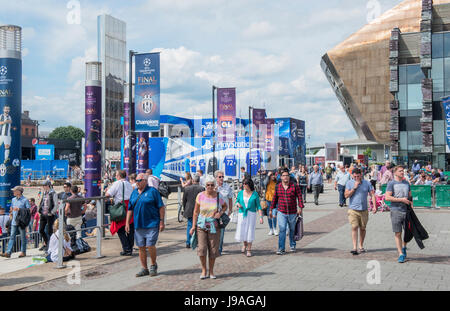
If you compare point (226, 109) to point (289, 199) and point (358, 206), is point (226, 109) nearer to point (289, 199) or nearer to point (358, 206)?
point (289, 199)

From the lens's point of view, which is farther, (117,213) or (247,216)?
(117,213)

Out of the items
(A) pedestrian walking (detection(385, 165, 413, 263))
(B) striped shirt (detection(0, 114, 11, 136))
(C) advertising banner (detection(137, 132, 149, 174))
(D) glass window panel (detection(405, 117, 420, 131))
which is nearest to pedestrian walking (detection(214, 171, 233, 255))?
(A) pedestrian walking (detection(385, 165, 413, 263))

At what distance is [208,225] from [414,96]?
4541 cm

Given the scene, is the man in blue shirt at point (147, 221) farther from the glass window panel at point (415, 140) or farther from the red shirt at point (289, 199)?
the glass window panel at point (415, 140)

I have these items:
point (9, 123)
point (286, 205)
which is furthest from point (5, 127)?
point (286, 205)

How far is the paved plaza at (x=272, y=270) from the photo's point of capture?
283 inches

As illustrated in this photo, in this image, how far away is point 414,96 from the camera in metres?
48.1

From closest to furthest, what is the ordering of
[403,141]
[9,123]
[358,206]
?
[358,206], [9,123], [403,141]

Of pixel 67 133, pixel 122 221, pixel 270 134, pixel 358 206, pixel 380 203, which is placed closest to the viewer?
pixel 358 206

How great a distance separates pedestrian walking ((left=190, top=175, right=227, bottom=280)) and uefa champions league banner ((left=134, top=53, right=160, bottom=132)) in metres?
7.44

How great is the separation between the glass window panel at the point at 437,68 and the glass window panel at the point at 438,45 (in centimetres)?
51

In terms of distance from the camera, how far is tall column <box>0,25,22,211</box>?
56.0ft

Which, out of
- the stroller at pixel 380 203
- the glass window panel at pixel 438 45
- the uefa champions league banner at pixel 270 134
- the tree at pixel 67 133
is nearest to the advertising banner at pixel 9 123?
the stroller at pixel 380 203
